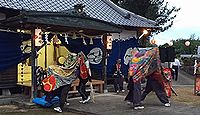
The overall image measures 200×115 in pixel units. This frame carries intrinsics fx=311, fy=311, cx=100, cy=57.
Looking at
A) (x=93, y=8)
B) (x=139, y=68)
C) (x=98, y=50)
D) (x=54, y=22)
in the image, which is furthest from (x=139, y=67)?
(x=93, y=8)

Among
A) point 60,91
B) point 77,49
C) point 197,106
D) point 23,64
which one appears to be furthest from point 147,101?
point 23,64

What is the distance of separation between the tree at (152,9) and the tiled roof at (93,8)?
6191 millimetres

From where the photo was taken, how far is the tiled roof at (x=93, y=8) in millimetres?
12141

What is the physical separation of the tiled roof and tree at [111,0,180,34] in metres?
6.19

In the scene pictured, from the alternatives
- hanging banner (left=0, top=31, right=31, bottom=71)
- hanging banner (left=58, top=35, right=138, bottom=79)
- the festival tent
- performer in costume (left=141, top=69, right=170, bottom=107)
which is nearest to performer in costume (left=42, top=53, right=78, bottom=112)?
the festival tent

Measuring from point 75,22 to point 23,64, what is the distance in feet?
9.98

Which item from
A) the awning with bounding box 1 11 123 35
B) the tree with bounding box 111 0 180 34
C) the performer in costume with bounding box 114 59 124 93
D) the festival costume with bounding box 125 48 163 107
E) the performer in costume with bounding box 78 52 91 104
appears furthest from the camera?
the tree with bounding box 111 0 180 34

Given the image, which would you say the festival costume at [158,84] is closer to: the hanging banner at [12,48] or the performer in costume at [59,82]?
the performer in costume at [59,82]

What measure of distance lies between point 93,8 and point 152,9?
9650 millimetres

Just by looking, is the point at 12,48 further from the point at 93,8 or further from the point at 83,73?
the point at 93,8

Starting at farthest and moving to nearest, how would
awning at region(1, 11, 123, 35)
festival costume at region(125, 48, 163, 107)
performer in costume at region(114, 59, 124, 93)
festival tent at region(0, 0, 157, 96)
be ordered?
1. performer in costume at region(114, 59, 124, 93)
2. festival tent at region(0, 0, 157, 96)
3. awning at region(1, 11, 123, 35)
4. festival costume at region(125, 48, 163, 107)

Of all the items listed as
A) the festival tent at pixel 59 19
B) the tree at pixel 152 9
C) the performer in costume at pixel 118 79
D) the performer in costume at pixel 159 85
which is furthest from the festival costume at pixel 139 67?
the tree at pixel 152 9

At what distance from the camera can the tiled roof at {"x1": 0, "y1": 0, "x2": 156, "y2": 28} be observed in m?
12.1

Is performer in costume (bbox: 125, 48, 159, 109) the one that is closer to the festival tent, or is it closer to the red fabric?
the red fabric
